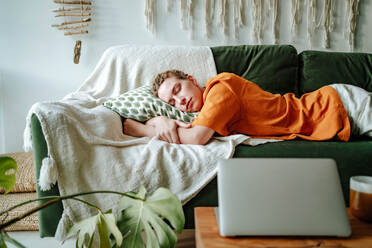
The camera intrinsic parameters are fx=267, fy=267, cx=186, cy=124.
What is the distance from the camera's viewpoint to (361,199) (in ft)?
2.07

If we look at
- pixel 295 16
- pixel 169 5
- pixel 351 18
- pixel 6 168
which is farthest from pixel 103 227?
pixel 351 18

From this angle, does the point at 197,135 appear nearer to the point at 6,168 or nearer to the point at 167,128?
the point at 167,128

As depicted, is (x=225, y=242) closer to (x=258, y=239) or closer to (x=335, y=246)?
(x=258, y=239)

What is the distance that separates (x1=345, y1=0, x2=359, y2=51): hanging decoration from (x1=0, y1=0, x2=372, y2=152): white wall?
4 centimetres

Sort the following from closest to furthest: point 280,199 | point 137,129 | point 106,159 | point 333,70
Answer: point 280,199, point 106,159, point 137,129, point 333,70

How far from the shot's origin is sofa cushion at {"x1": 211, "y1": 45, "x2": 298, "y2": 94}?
1.67 meters

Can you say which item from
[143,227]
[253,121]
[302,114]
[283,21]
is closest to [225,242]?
[143,227]

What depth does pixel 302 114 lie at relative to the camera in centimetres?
132

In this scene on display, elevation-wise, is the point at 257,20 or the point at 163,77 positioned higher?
the point at 257,20

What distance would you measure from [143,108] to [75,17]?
3.84 feet

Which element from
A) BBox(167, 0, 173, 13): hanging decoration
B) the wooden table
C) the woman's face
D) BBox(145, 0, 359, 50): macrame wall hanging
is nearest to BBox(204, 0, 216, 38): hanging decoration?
BBox(145, 0, 359, 50): macrame wall hanging

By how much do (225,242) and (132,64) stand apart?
134 centimetres

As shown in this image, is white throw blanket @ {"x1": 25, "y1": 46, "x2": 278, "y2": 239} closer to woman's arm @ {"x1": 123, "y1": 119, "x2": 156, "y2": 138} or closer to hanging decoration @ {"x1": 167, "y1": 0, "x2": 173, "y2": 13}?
woman's arm @ {"x1": 123, "y1": 119, "x2": 156, "y2": 138}

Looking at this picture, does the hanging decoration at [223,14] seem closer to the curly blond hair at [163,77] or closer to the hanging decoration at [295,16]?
the hanging decoration at [295,16]
